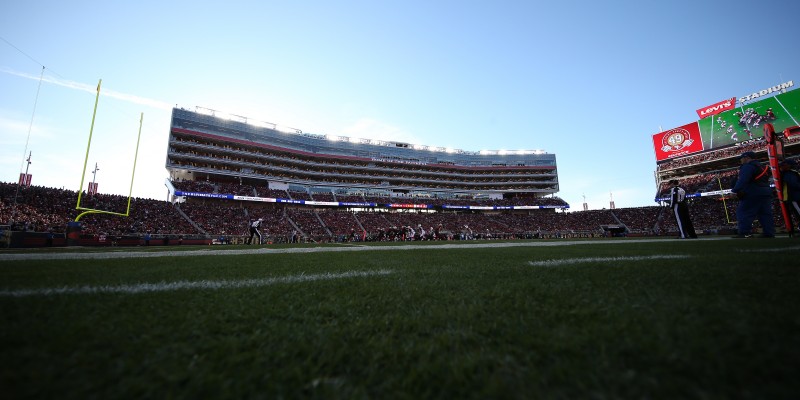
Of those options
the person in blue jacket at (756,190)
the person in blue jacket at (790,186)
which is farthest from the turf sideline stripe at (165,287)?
the person in blue jacket at (790,186)

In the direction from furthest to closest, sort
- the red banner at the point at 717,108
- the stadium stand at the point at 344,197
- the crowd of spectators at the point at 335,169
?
1. the crowd of spectators at the point at 335,169
2. the red banner at the point at 717,108
3. the stadium stand at the point at 344,197

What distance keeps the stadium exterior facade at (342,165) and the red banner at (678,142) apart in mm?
16604

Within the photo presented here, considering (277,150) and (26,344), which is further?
(277,150)

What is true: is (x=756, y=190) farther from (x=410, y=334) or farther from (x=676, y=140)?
(x=676, y=140)

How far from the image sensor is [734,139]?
35.7m

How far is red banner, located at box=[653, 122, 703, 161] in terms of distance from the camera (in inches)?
1540

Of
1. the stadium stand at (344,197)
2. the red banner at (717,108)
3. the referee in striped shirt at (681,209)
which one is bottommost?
the referee in striped shirt at (681,209)

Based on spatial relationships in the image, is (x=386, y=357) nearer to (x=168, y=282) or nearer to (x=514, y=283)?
(x=514, y=283)

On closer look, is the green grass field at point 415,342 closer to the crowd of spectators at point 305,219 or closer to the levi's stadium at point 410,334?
the levi's stadium at point 410,334

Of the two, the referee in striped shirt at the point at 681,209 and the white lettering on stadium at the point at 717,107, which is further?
the white lettering on stadium at the point at 717,107

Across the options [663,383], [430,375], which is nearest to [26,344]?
[430,375]

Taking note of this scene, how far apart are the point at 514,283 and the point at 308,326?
1.76 meters

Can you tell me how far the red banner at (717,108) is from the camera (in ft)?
122

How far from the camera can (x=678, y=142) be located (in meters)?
40.6
